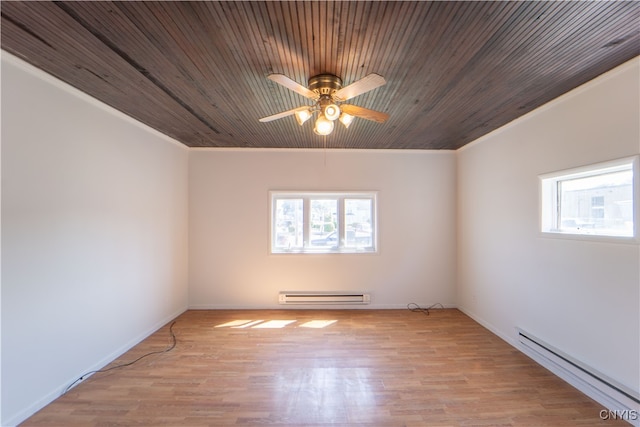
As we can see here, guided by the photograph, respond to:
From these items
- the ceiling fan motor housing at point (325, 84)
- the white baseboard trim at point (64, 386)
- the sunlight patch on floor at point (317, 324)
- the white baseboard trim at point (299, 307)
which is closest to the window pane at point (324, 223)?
the white baseboard trim at point (299, 307)

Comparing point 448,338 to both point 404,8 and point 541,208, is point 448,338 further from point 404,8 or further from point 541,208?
point 404,8

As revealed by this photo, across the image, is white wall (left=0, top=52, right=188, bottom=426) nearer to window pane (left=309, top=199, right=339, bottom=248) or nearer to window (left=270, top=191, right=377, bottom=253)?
→ window (left=270, top=191, right=377, bottom=253)

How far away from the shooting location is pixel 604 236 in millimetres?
1845

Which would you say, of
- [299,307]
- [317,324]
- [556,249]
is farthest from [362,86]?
[299,307]

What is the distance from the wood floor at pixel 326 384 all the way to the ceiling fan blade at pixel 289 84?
2298mm

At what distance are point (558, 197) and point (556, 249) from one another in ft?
1.71

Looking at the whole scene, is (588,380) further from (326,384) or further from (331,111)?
(331,111)

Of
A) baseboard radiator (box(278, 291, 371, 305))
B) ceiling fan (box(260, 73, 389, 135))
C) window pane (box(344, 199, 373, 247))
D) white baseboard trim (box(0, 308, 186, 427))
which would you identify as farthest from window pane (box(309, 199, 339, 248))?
white baseboard trim (box(0, 308, 186, 427))

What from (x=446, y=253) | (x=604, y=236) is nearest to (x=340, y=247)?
(x=446, y=253)

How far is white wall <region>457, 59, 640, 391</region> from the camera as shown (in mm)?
1724

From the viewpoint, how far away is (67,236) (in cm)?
201

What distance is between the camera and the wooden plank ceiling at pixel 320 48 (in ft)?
4.10

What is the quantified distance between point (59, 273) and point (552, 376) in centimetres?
427

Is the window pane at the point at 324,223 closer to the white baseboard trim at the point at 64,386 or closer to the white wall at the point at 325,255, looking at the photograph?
the white wall at the point at 325,255
